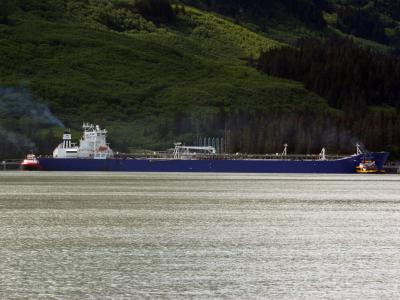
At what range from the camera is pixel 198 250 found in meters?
57.5

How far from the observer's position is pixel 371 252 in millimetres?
57469

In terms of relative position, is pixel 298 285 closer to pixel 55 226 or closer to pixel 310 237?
pixel 310 237

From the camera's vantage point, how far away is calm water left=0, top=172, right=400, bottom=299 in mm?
45375

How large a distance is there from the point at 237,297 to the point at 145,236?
73.1ft

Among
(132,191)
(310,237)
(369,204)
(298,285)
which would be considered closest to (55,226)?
(310,237)

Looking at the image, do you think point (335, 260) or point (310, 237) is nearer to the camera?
point (335, 260)

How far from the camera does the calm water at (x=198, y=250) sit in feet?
149

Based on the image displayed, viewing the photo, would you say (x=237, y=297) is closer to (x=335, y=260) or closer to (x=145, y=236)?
(x=335, y=260)

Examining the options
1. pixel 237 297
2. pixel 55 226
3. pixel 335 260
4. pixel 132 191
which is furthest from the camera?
pixel 132 191

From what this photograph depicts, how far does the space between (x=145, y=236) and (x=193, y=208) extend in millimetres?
27092

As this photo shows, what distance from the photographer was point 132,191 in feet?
392

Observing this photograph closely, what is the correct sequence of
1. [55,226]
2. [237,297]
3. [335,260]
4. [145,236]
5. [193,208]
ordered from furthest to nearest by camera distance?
[193,208] → [55,226] → [145,236] → [335,260] → [237,297]

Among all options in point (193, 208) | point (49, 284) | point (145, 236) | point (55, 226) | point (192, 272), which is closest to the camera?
point (49, 284)

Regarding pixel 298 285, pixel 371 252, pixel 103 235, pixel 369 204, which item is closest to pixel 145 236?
pixel 103 235
